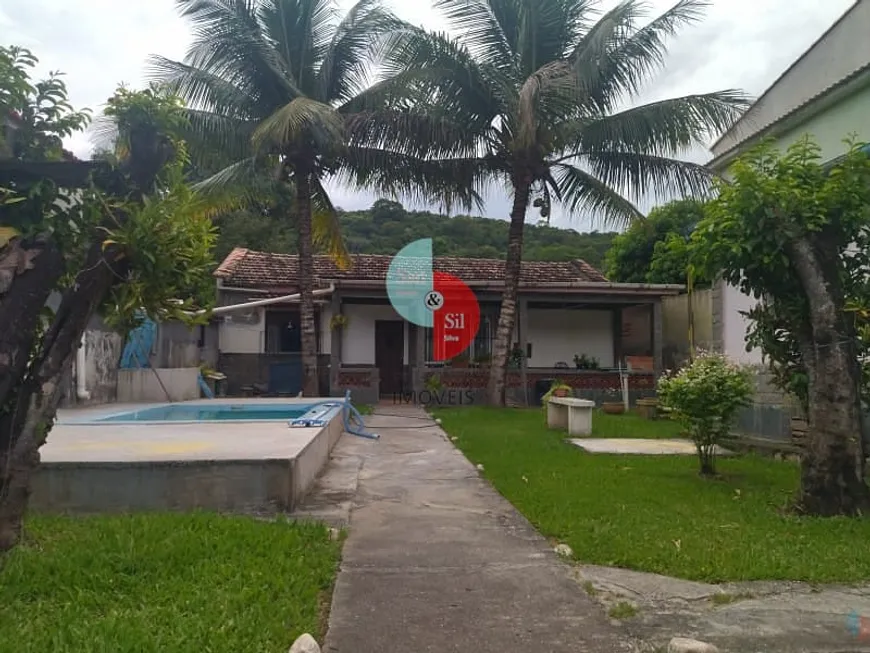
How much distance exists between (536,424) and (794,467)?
5310mm

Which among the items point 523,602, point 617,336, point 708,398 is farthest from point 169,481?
point 617,336

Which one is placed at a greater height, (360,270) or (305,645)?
(360,270)

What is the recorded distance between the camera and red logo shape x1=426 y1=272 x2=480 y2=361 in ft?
59.3

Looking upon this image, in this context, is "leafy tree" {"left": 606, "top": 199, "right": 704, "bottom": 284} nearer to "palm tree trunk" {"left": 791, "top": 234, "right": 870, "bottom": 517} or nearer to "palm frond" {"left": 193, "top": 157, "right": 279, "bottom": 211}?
"palm frond" {"left": 193, "top": 157, "right": 279, "bottom": 211}

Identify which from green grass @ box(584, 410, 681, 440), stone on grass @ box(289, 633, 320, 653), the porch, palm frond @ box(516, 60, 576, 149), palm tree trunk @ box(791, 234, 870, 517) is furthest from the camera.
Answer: the porch

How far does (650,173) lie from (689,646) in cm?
1310

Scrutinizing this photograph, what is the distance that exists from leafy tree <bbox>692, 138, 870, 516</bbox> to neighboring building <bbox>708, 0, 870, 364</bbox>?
3.28m

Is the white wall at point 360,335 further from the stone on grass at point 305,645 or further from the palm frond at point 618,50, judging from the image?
the stone on grass at point 305,645

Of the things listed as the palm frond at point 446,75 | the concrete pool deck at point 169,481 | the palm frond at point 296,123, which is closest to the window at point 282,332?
the palm frond at point 296,123

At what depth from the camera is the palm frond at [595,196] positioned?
15578 millimetres

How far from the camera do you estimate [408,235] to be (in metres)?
31.2

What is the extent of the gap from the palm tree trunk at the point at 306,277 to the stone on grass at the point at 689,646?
12838 millimetres

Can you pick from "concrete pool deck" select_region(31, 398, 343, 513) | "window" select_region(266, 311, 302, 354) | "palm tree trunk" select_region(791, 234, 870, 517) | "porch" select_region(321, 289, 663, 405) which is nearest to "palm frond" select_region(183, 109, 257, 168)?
"porch" select_region(321, 289, 663, 405)

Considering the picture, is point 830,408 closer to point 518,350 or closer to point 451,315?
point 518,350
